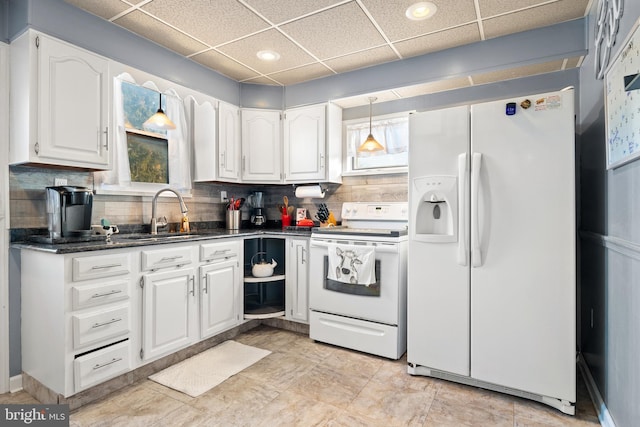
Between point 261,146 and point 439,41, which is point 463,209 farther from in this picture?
point 261,146

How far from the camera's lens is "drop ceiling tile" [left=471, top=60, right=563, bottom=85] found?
2599mm

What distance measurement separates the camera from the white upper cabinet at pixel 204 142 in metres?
3.23

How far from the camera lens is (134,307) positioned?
2.17m

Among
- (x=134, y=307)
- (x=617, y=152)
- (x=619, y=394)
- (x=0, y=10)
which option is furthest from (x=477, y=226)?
(x=0, y=10)

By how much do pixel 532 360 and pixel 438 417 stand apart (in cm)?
66

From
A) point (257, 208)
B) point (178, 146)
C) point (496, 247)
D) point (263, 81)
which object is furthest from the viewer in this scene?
point (257, 208)

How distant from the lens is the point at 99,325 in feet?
6.49

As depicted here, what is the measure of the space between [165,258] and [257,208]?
1.65 m

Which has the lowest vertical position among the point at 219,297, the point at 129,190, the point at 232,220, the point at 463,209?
the point at 219,297

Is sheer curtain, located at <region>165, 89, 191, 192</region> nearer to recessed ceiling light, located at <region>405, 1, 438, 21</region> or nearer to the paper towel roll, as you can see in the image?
the paper towel roll

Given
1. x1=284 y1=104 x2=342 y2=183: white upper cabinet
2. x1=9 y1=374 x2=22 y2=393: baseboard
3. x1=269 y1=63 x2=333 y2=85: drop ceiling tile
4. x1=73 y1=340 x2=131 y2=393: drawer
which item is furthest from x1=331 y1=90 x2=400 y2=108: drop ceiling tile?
x1=9 y1=374 x2=22 y2=393: baseboard

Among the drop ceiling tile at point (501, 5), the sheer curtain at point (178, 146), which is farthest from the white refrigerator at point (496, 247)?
the sheer curtain at point (178, 146)

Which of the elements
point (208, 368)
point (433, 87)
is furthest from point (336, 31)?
point (208, 368)

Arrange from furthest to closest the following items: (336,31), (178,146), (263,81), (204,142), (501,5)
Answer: (263,81)
(204,142)
(178,146)
(336,31)
(501,5)
